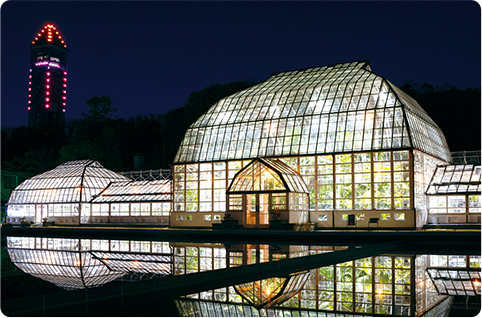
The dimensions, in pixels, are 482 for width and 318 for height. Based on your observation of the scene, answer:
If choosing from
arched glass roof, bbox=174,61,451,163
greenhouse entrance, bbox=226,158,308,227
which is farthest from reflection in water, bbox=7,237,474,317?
arched glass roof, bbox=174,61,451,163

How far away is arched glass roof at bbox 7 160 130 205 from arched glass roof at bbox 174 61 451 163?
18009 mm

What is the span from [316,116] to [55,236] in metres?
24.8

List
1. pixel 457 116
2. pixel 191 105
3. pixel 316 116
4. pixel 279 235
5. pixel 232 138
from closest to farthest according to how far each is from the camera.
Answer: pixel 279 235 → pixel 316 116 → pixel 232 138 → pixel 457 116 → pixel 191 105

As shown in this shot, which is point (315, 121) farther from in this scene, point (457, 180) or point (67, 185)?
point (67, 185)

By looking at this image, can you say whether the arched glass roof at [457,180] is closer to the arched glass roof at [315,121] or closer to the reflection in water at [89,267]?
the arched glass roof at [315,121]

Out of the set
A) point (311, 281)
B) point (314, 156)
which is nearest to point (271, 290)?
point (311, 281)

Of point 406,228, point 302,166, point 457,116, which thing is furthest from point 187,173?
point 457,116

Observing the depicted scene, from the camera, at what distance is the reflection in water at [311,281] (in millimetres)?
10484

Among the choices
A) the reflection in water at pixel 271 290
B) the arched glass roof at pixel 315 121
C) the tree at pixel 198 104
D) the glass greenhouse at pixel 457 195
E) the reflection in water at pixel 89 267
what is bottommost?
the reflection in water at pixel 89 267

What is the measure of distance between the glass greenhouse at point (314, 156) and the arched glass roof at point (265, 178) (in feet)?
0.30

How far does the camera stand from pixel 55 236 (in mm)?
42031

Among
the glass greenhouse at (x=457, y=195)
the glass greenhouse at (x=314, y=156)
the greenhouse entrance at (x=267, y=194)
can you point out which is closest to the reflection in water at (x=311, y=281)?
the glass greenhouse at (x=314, y=156)

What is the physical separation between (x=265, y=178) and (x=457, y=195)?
15397mm

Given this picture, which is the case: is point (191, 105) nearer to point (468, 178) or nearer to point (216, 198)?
point (216, 198)
